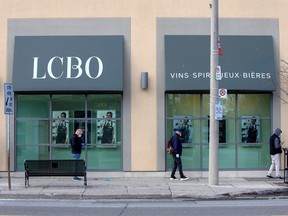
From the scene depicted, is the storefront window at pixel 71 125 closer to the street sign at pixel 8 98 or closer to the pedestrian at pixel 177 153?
the pedestrian at pixel 177 153

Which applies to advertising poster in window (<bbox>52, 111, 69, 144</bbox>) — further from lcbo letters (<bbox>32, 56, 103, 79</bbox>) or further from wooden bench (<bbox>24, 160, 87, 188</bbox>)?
wooden bench (<bbox>24, 160, 87, 188</bbox>)

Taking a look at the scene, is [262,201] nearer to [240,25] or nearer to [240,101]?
[240,101]

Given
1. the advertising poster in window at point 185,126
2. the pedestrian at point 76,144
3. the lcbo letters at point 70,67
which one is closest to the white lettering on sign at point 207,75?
the advertising poster in window at point 185,126

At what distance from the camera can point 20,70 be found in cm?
1820

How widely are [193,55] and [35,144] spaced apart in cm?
→ 676

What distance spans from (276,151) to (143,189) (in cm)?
566

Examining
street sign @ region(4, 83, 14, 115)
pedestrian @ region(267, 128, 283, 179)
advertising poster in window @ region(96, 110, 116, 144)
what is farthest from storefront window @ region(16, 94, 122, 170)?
pedestrian @ region(267, 128, 283, 179)

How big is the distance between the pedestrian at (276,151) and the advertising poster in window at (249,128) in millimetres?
1087

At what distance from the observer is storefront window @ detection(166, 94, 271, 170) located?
62.2 ft

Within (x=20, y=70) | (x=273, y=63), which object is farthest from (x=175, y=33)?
(x=20, y=70)

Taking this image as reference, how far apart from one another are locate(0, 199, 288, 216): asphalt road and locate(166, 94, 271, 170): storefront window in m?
5.21

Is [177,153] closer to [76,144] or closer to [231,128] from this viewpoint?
[231,128]

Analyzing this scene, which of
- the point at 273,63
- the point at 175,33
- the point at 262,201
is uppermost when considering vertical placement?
the point at 175,33

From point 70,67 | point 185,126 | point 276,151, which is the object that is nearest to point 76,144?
point 70,67
